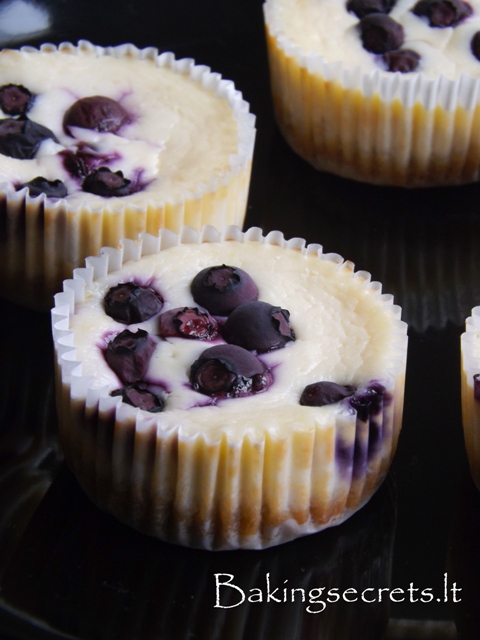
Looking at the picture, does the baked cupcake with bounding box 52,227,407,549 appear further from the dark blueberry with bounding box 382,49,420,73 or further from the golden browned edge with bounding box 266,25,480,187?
the dark blueberry with bounding box 382,49,420,73

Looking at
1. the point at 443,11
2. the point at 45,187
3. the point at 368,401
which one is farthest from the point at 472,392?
the point at 443,11

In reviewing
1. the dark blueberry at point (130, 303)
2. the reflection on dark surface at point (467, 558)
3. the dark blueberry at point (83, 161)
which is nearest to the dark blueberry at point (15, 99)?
the dark blueberry at point (83, 161)

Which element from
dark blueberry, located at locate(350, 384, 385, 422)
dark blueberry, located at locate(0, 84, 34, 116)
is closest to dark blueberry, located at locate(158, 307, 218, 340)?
dark blueberry, located at locate(350, 384, 385, 422)

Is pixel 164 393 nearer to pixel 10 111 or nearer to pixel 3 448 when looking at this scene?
pixel 3 448

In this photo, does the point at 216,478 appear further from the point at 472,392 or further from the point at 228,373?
the point at 472,392

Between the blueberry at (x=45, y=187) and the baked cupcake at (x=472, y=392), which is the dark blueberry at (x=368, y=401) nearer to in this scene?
the baked cupcake at (x=472, y=392)

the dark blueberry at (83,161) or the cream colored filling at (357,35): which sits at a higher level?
the cream colored filling at (357,35)
